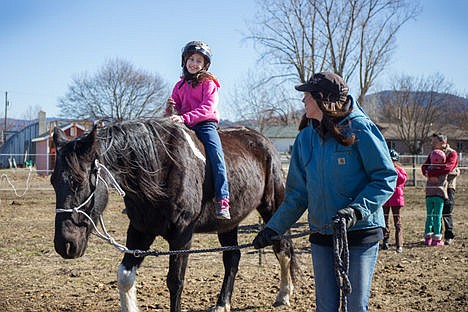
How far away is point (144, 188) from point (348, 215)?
6.27ft

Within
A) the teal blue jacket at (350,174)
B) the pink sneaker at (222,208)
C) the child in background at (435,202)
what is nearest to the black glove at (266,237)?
the teal blue jacket at (350,174)

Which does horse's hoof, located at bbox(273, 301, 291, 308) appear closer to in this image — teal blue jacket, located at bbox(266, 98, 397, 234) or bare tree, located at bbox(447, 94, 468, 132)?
teal blue jacket, located at bbox(266, 98, 397, 234)

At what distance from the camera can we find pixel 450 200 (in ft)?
31.1

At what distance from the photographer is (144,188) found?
3936mm

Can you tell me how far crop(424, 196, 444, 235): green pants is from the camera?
354 inches

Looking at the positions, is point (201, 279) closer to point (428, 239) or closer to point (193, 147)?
point (193, 147)

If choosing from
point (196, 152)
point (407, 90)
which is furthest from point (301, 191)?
point (407, 90)

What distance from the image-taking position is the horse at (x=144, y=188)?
3494 mm

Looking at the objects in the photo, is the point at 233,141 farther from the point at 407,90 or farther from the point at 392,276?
Result: the point at 407,90

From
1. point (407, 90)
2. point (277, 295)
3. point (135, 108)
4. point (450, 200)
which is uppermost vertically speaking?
point (407, 90)

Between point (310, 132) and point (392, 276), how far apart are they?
4322 millimetres

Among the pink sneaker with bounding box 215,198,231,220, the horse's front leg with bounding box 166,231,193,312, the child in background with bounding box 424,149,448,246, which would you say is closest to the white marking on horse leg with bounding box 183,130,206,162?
the pink sneaker with bounding box 215,198,231,220

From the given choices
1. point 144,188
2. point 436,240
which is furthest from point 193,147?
point 436,240

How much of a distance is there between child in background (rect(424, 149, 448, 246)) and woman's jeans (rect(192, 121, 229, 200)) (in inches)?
228
